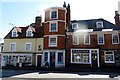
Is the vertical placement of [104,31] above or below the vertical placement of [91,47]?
above

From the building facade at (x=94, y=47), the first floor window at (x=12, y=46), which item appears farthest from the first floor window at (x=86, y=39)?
the first floor window at (x=12, y=46)

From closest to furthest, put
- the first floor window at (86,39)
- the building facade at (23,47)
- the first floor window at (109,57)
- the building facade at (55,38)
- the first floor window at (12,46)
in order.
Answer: the first floor window at (109,57), the first floor window at (86,39), the building facade at (55,38), the building facade at (23,47), the first floor window at (12,46)

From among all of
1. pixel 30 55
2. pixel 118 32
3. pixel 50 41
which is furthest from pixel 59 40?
pixel 118 32

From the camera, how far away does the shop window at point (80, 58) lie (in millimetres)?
29625

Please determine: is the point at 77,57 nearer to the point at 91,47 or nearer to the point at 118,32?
the point at 91,47

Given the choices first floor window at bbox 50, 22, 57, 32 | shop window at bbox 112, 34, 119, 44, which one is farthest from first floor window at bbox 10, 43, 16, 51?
shop window at bbox 112, 34, 119, 44

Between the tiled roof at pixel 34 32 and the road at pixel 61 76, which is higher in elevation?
the tiled roof at pixel 34 32

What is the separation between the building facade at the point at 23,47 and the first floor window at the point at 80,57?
6.94 metres

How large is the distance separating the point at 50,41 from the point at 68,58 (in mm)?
4349

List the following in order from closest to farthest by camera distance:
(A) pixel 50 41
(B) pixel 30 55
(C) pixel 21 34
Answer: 1. (A) pixel 50 41
2. (B) pixel 30 55
3. (C) pixel 21 34

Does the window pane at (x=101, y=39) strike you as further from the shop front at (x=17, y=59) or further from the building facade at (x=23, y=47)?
the shop front at (x=17, y=59)

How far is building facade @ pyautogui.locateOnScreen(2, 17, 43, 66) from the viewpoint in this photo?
112 ft

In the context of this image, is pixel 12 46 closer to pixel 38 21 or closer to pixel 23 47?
pixel 23 47

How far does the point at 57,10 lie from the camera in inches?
1234
